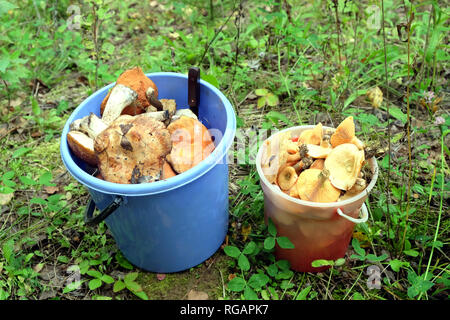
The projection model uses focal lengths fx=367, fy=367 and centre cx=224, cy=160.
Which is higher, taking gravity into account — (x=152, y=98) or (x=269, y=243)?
(x=152, y=98)

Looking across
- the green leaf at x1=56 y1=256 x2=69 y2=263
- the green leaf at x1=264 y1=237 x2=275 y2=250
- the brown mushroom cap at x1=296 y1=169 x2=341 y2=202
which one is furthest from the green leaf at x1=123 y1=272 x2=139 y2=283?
the brown mushroom cap at x1=296 y1=169 x2=341 y2=202

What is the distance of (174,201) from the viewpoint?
1438mm

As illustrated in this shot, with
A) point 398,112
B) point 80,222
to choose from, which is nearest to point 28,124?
point 80,222

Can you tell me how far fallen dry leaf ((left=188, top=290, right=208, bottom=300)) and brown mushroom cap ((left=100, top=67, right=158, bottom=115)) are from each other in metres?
0.90

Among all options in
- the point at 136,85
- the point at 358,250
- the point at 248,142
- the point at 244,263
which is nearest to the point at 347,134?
the point at 358,250

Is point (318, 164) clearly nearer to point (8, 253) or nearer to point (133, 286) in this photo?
point (133, 286)

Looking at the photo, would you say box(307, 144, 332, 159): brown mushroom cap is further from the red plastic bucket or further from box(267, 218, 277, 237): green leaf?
box(267, 218, 277, 237): green leaf

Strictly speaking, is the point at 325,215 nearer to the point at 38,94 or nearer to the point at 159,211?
the point at 159,211

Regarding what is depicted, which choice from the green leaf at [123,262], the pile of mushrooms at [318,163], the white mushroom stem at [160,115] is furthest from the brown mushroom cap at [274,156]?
the green leaf at [123,262]

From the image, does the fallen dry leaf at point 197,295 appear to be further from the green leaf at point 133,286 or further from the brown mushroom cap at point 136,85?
the brown mushroom cap at point 136,85

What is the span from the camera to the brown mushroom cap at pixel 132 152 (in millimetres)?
1428

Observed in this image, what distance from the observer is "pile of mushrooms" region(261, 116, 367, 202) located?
1.47m

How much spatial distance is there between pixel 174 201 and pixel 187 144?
25 cm

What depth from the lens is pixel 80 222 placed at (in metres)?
2.01
